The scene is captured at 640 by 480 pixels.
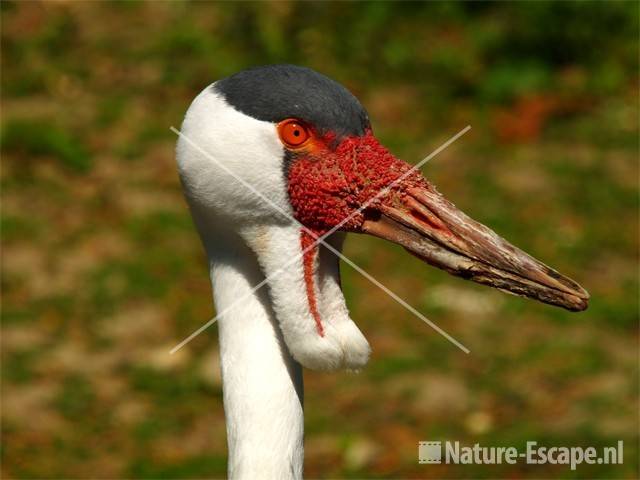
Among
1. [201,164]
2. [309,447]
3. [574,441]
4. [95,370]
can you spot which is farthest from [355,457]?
[201,164]

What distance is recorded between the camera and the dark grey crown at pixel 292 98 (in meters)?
3.25

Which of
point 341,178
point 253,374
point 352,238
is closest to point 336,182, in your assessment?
point 341,178

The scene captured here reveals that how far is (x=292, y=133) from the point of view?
3.28 metres

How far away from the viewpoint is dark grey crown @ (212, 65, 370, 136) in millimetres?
3246

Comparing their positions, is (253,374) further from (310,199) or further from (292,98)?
(292,98)

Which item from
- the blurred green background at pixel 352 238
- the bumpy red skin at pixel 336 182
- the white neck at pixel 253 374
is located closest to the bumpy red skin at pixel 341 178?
the bumpy red skin at pixel 336 182

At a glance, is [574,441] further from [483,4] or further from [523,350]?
[483,4]

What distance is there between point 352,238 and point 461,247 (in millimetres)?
4524

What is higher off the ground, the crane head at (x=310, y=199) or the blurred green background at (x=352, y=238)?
the blurred green background at (x=352, y=238)

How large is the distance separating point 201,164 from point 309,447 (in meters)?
3.23

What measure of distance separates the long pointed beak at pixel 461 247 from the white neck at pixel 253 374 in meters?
0.40

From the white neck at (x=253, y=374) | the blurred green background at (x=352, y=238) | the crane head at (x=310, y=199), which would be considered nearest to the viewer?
the crane head at (x=310, y=199)

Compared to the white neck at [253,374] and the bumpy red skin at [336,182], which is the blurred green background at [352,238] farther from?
the bumpy red skin at [336,182]

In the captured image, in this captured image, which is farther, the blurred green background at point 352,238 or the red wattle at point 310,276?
the blurred green background at point 352,238
